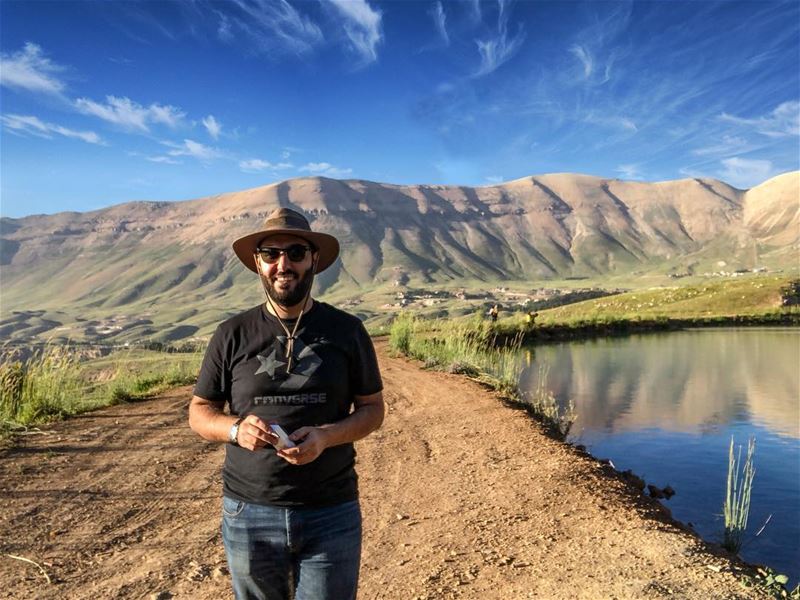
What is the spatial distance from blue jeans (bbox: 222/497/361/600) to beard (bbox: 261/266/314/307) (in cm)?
75

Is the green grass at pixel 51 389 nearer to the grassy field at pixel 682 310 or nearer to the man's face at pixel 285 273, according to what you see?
the man's face at pixel 285 273

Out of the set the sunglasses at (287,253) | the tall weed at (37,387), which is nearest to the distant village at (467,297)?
the tall weed at (37,387)

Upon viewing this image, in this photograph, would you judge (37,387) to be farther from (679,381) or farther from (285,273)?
(679,381)

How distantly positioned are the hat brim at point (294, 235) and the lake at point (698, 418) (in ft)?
17.2

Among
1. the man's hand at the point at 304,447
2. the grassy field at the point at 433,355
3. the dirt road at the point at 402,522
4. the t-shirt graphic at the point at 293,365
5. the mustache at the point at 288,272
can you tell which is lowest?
the dirt road at the point at 402,522

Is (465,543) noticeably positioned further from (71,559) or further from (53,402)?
(53,402)

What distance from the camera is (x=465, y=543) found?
467cm

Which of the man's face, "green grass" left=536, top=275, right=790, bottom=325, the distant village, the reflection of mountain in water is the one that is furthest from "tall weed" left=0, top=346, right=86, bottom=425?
the distant village

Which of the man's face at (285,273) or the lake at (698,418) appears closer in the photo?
the man's face at (285,273)

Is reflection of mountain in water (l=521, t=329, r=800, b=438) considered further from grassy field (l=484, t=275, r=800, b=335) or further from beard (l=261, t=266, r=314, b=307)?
beard (l=261, t=266, r=314, b=307)

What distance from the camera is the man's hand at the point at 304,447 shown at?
2.05m

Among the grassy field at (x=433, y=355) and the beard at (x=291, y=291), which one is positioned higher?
the beard at (x=291, y=291)

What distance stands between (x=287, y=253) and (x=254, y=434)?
0.71 m

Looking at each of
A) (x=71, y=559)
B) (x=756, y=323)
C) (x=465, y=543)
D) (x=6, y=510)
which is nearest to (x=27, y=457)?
(x=6, y=510)
